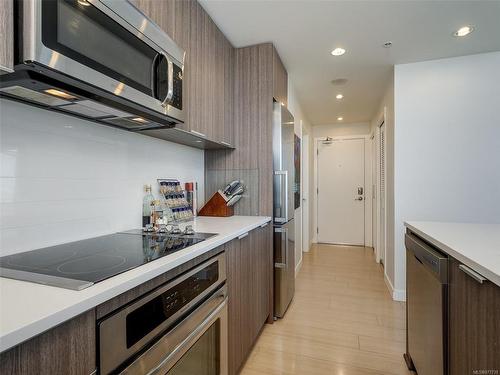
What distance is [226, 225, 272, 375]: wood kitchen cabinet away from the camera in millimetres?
1494

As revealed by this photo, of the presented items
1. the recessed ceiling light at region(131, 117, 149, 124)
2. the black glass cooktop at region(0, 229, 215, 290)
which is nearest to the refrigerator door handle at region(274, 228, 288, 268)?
the black glass cooktop at region(0, 229, 215, 290)

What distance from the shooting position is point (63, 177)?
120cm

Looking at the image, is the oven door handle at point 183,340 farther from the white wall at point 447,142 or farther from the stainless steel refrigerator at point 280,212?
the white wall at point 447,142

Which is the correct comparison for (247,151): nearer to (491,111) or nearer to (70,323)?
(70,323)

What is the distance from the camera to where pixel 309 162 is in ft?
16.4

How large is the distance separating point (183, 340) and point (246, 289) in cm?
74

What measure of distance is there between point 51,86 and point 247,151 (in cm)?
158

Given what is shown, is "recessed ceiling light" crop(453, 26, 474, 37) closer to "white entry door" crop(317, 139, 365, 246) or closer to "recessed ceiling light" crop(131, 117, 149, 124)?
"recessed ceiling light" crop(131, 117, 149, 124)

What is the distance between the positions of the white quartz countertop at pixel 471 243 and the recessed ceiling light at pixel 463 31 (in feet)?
5.38

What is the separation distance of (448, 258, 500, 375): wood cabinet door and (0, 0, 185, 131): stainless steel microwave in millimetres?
1435

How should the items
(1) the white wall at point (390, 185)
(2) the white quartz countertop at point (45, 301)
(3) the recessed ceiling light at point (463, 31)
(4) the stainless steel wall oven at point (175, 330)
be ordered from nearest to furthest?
(2) the white quartz countertop at point (45, 301), (4) the stainless steel wall oven at point (175, 330), (3) the recessed ceiling light at point (463, 31), (1) the white wall at point (390, 185)

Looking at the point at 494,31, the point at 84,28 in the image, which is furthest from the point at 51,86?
the point at 494,31

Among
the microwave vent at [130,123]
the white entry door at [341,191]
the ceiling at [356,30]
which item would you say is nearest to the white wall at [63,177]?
the microwave vent at [130,123]

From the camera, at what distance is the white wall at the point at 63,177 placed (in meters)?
1.02
